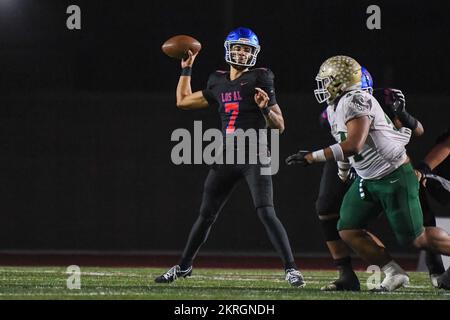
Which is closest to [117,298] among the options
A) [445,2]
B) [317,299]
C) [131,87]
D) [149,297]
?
[149,297]

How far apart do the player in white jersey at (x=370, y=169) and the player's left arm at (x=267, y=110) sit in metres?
0.40

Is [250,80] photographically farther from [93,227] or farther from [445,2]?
[445,2]

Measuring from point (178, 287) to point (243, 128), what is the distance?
3.66 feet

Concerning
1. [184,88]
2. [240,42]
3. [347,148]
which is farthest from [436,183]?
[184,88]

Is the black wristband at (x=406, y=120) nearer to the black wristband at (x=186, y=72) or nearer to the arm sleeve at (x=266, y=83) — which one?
the arm sleeve at (x=266, y=83)

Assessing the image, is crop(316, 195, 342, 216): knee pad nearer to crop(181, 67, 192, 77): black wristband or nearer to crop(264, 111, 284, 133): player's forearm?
crop(264, 111, 284, 133): player's forearm

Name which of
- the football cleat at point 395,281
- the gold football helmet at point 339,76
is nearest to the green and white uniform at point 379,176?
the gold football helmet at point 339,76

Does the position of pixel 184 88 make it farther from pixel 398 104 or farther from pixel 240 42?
pixel 398 104

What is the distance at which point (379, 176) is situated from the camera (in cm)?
553

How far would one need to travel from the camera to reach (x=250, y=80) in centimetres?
632

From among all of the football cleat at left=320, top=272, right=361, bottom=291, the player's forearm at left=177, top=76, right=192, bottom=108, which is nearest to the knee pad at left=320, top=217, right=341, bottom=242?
the football cleat at left=320, top=272, right=361, bottom=291

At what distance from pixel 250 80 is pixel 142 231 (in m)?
4.81

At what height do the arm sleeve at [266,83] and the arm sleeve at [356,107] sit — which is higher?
the arm sleeve at [266,83]

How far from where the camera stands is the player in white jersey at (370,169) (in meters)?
5.34
